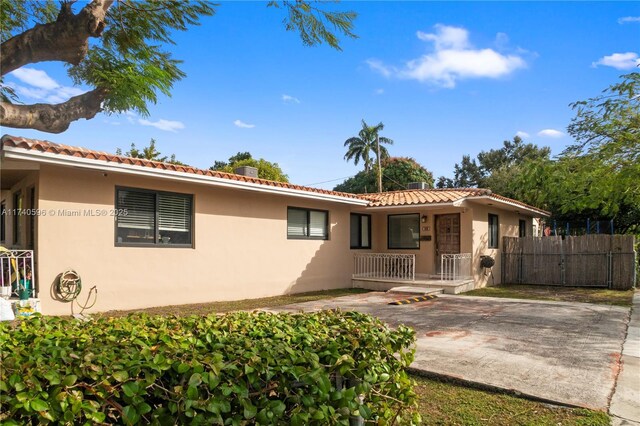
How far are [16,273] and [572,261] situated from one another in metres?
15.8

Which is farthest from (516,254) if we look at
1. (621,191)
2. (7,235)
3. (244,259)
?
(7,235)

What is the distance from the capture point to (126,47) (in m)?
5.63

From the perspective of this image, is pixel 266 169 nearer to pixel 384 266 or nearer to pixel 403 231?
pixel 403 231

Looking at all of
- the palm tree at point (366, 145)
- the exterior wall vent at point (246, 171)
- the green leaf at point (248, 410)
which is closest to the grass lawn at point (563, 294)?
the exterior wall vent at point (246, 171)

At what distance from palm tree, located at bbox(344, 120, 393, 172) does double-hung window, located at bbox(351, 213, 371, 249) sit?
23.7m

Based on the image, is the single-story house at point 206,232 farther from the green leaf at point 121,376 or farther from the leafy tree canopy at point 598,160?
the green leaf at point 121,376

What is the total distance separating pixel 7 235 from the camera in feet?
34.9

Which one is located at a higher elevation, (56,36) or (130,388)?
(56,36)

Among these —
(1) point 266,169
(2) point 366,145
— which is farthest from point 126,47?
(2) point 366,145

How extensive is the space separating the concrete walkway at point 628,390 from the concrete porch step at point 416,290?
214 inches

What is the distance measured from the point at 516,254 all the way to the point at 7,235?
16.2m

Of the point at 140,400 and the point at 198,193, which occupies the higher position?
the point at 198,193

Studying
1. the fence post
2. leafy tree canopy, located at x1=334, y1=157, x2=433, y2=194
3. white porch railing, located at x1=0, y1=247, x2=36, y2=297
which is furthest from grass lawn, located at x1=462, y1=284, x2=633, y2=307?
leafy tree canopy, located at x1=334, y1=157, x2=433, y2=194

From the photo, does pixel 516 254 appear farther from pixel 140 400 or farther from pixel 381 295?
pixel 140 400
